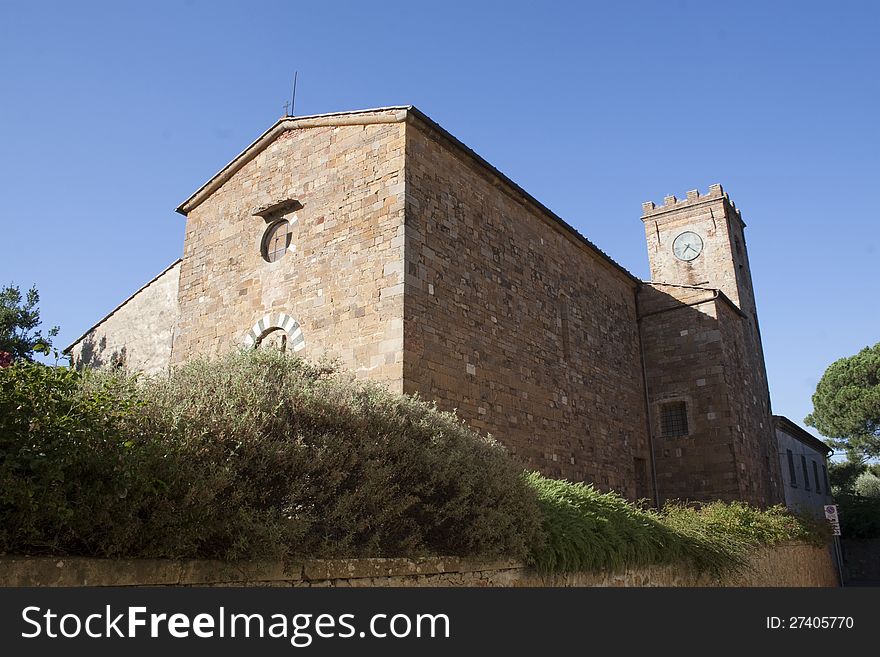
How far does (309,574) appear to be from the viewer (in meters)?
4.83

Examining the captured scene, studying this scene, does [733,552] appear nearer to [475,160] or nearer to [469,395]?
[469,395]

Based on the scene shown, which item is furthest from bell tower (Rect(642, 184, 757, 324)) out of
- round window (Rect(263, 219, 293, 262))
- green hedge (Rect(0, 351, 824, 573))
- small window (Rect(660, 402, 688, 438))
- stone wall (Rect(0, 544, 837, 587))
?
green hedge (Rect(0, 351, 824, 573))

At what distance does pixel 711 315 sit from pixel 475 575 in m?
14.1

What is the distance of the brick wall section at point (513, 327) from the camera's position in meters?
11.2

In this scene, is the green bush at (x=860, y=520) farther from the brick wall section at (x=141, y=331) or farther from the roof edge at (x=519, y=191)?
the brick wall section at (x=141, y=331)

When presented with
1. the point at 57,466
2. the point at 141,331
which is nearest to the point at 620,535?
the point at 57,466

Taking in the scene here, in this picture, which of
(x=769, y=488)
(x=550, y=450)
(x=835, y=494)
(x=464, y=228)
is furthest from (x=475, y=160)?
(x=835, y=494)

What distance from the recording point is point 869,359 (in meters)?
36.2

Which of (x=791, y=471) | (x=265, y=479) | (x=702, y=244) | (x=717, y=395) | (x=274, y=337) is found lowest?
(x=265, y=479)

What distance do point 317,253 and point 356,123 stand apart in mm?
2473

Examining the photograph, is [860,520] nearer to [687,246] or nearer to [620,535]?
[687,246]

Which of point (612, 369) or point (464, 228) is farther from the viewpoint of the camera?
point (612, 369)

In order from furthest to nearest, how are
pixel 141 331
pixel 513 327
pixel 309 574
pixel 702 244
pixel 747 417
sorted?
pixel 702 244, pixel 747 417, pixel 141 331, pixel 513 327, pixel 309 574

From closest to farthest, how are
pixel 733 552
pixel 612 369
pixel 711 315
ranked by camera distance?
pixel 733 552
pixel 612 369
pixel 711 315
